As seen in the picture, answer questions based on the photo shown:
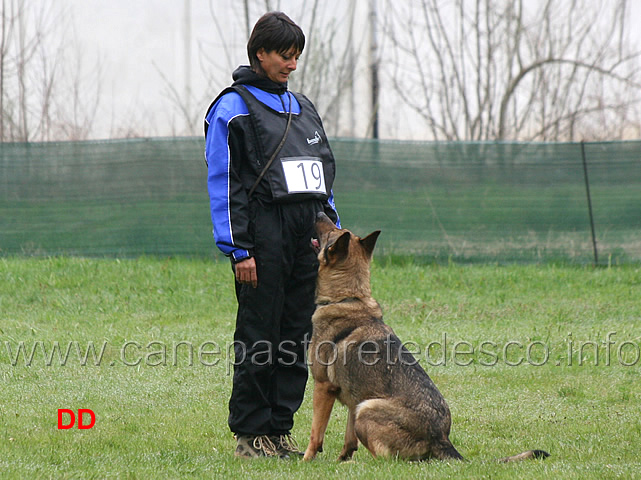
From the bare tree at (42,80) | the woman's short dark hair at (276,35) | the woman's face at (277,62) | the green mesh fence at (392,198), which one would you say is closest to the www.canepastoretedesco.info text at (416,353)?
the woman's face at (277,62)

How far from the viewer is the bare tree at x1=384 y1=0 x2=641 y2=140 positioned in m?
15.5

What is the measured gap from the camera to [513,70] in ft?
51.8

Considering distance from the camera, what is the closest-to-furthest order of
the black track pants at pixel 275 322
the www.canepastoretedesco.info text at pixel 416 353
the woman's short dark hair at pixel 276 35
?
the woman's short dark hair at pixel 276 35 < the black track pants at pixel 275 322 < the www.canepastoretedesco.info text at pixel 416 353

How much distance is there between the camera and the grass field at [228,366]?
4258mm

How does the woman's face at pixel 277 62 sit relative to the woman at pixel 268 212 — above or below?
above

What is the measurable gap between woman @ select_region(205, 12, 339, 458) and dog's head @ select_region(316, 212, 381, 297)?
78 millimetres

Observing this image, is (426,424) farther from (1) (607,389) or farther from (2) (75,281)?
(2) (75,281)

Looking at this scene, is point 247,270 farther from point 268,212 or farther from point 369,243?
point 369,243

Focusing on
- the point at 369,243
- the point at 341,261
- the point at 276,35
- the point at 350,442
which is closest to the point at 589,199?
the point at 369,243

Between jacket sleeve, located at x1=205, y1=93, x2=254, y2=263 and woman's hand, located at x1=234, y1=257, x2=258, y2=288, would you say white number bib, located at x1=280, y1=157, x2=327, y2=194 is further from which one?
woman's hand, located at x1=234, y1=257, x2=258, y2=288

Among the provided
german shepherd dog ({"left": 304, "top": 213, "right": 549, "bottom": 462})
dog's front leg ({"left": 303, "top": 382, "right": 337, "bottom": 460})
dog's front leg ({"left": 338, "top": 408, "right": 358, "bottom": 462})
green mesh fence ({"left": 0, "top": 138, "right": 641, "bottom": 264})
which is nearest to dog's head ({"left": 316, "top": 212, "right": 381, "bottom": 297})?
Result: german shepherd dog ({"left": 304, "top": 213, "right": 549, "bottom": 462})

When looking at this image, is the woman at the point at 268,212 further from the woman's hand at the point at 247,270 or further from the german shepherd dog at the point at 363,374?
the german shepherd dog at the point at 363,374

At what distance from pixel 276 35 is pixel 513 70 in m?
12.5

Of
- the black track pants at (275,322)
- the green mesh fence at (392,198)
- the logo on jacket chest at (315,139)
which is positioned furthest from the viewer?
the green mesh fence at (392,198)
